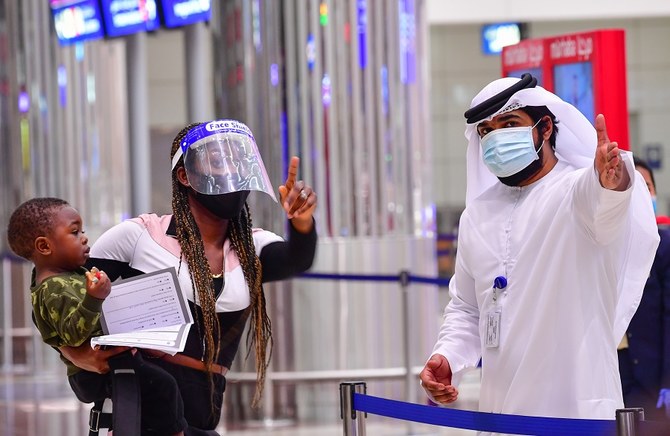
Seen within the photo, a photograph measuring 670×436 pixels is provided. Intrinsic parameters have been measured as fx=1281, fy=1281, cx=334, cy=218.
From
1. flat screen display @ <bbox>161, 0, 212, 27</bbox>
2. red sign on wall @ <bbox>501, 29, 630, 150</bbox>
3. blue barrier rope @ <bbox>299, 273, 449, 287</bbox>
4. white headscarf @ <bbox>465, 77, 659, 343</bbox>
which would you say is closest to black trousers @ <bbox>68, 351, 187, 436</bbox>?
white headscarf @ <bbox>465, 77, 659, 343</bbox>

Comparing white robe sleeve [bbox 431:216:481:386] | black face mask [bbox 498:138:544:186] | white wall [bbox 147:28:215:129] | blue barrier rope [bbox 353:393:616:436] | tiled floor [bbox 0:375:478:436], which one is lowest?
tiled floor [bbox 0:375:478:436]

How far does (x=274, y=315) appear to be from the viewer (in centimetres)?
841

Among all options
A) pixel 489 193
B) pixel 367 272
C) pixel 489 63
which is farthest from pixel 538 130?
pixel 489 63

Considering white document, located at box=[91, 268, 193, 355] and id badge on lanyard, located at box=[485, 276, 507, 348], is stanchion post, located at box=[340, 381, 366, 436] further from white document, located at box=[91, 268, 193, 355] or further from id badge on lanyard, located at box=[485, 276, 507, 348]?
white document, located at box=[91, 268, 193, 355]

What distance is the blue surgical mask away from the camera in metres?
3.68

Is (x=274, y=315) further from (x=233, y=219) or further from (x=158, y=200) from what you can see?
(x=158, y=200)

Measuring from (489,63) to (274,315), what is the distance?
40.2 ft

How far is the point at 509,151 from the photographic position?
12.1ft

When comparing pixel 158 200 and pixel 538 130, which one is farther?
pixel 158 200

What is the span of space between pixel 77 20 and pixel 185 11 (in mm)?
1425

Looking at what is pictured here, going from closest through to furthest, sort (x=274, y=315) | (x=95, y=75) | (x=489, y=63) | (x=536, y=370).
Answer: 1. (x=536, y=370)
2. (x=274, y=315)
3. (x=95, y=75)
4. (x=489, y=63)

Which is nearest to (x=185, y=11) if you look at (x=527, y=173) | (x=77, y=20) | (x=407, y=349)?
(x=77, y=20)

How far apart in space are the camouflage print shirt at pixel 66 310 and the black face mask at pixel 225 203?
0.43 meters

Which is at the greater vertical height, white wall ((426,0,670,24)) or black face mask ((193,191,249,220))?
white wall ((426,0,670,24))
